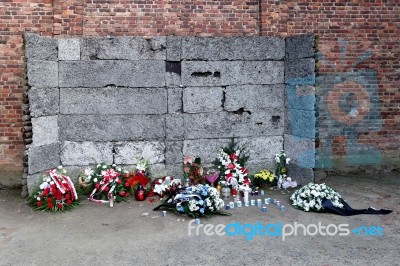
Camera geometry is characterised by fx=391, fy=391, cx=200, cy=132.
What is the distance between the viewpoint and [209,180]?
7199 mm

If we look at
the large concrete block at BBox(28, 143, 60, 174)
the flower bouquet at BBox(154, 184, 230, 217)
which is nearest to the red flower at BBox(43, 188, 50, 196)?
the large concrete block at BBox(28, 143, 60, 174)

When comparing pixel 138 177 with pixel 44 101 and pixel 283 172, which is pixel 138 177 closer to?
pixel 44 101

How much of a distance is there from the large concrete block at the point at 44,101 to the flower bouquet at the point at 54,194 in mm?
1075

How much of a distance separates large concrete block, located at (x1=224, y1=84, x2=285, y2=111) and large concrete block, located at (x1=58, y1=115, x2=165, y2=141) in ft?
4.62

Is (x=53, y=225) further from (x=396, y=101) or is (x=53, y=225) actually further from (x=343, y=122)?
(x=396, y=101)

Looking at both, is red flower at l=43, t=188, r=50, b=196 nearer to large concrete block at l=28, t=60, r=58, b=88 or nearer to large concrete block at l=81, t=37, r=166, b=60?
large concrete block at l=28, t=60, r=58, b=88

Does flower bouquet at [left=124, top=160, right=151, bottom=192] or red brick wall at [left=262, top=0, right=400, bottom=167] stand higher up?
red brick wall at [left=262, top=0, right=400, bottom=167]

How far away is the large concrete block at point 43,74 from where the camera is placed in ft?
21.9

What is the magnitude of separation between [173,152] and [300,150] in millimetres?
2439

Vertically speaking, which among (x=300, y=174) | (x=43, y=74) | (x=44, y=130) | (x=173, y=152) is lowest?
(x=300, y=174)

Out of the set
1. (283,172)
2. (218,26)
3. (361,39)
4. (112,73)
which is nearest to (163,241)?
(283,172)

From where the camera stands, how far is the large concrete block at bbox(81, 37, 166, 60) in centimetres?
718

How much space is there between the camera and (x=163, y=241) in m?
4.99

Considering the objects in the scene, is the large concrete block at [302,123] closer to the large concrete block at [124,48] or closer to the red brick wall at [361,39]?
the red brick wall at [361,39]
